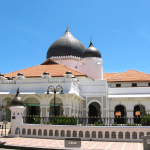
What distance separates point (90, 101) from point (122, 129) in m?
19.5

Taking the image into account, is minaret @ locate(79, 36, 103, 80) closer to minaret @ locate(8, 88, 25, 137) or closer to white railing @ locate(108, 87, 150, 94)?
white railing @ locate(108, 87, 150, 94)

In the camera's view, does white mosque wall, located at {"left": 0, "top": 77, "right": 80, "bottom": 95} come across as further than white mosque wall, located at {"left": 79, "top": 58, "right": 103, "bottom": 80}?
No

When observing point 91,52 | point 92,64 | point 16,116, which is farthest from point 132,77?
point 16,116

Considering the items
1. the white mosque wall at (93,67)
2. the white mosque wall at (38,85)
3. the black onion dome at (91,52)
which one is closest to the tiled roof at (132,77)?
the white mosque wall at (93,67)

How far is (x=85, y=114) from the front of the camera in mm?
37062

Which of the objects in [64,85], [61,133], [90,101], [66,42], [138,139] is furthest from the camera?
[66,42]

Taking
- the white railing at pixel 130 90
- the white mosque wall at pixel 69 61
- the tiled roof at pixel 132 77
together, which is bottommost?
the white railing at pixel 130 90

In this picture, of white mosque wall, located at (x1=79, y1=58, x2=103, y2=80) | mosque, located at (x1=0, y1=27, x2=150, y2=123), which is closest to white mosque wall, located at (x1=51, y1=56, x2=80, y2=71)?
mosque, located at (x1=0, y1=27, x2=150, y2=123)

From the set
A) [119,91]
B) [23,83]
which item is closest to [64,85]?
[23,83]

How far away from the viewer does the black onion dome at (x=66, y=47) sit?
143 ft

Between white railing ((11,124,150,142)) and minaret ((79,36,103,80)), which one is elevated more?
minaret ((79,36,103,80))

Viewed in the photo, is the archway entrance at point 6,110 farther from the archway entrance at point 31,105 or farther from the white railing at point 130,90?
the white railing at point 130,90

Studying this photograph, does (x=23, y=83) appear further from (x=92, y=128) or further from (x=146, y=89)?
(x=146, y=89)

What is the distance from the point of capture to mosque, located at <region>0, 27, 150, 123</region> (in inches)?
1215
